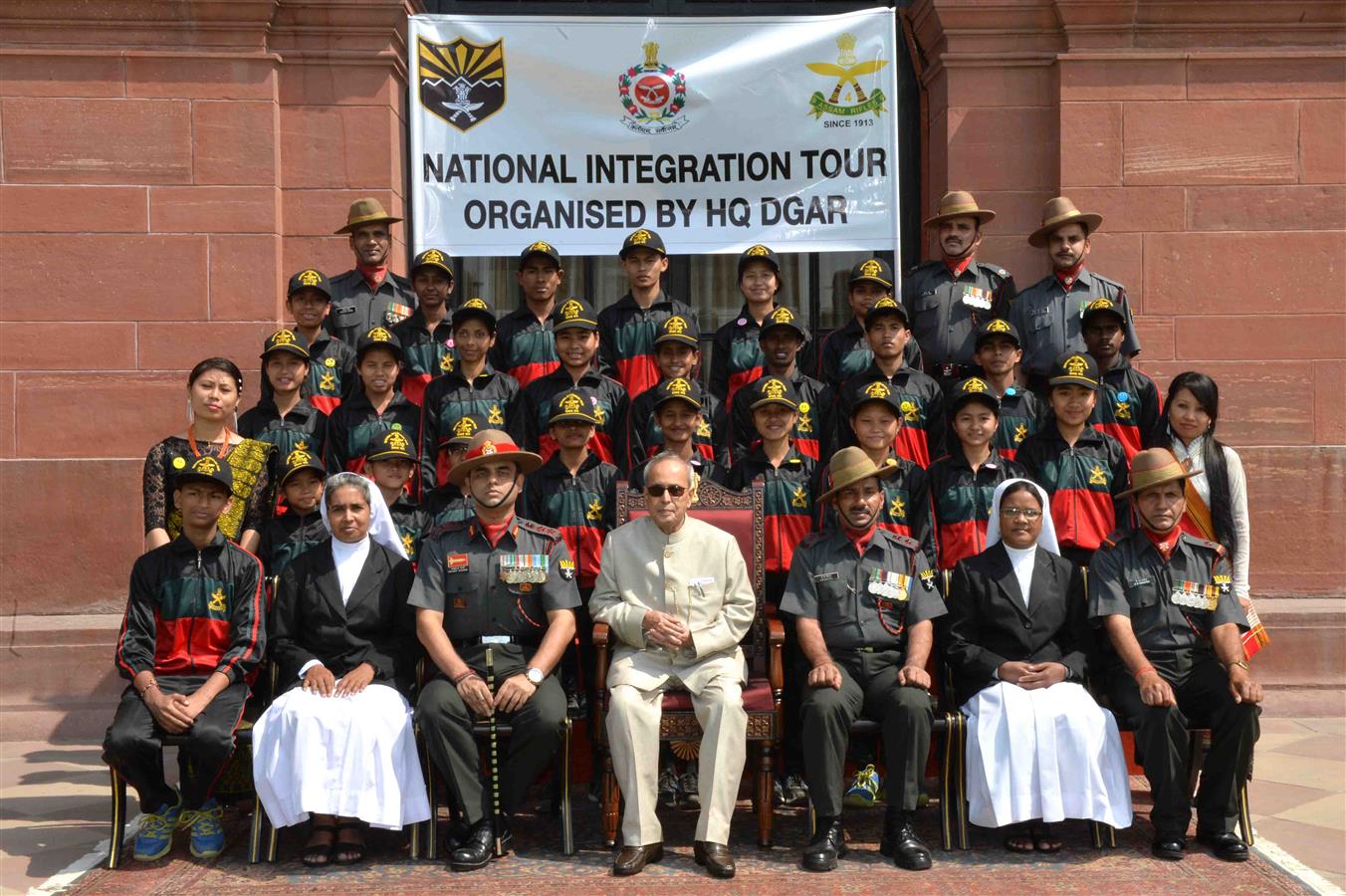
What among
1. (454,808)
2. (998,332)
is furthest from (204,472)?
(998,332)

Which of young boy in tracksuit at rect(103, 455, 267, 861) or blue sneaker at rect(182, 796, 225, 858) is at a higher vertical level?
young boy in tracksuit at rect(103, 455, 267, 861)

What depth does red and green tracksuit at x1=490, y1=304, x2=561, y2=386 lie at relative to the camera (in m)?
7.13

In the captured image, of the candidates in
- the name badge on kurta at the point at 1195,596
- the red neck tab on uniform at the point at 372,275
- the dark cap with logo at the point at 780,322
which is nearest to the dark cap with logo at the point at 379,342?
the red neck tab on uniform at the point at 372,275

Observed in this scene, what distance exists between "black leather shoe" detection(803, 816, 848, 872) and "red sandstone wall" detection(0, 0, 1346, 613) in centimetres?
405

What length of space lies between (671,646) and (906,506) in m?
1.41

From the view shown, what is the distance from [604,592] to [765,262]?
2.32 meters

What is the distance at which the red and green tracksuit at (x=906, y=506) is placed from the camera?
6.04 meters

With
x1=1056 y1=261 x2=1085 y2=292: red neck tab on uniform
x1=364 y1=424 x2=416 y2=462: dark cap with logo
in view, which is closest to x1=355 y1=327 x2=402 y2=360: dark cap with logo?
x1=364 y1=424 x2=416 y2=462: dark cap with logo

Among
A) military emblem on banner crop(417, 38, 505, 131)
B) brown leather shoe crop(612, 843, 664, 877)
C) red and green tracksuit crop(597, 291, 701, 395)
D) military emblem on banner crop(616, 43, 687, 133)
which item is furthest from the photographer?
military emblem on banner crop(616, 43, 687, 133)

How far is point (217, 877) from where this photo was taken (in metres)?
5.09

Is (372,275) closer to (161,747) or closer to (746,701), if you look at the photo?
(161,747)

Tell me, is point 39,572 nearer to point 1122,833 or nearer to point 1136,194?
point 1122,833

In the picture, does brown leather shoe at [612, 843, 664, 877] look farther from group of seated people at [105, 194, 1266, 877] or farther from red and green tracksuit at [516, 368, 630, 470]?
red and green tracksuit at [516, 368, 630, 470]

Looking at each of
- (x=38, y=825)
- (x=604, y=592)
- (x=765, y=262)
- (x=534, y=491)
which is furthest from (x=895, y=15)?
(x=38, y=825)
